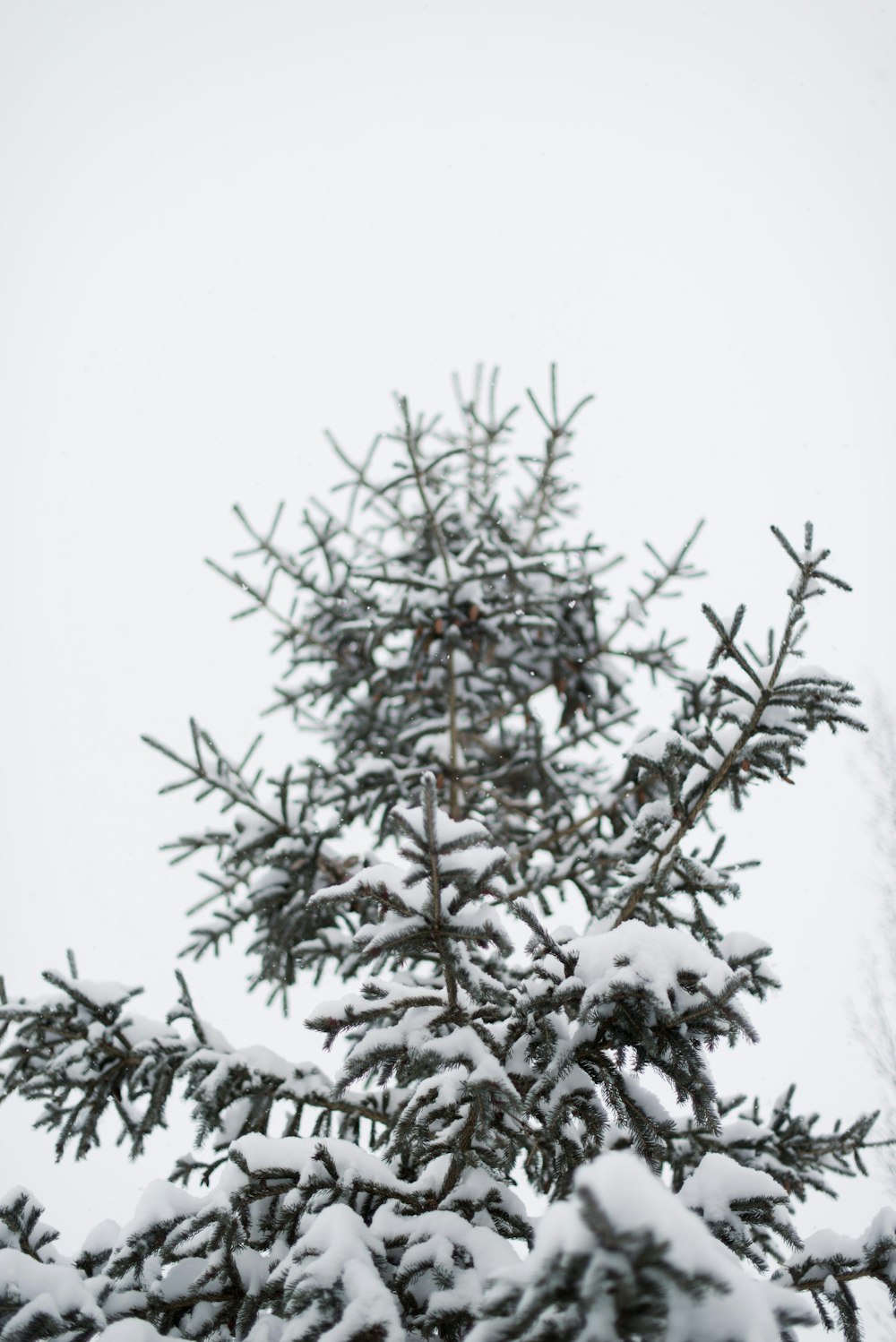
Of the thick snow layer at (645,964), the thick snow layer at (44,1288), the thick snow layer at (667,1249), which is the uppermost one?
the thick snow layer at (645,964)

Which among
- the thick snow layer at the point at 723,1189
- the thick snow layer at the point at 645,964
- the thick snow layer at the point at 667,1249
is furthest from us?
the thick snow layer at the point at 723,1189

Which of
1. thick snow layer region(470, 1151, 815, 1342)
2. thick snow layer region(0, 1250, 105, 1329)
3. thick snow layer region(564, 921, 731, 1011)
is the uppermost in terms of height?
thick snow layer region(564, 921, 731, 1011)

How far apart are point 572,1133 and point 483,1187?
0.98 feet

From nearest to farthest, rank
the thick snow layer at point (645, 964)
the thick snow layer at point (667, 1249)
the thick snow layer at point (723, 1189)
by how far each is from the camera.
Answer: the thick snow layer at point (667, 1249) → the thick snow layer at point (645, 964) → the thick snow layer at point (723, 1189)

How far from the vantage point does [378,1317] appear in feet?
4.48

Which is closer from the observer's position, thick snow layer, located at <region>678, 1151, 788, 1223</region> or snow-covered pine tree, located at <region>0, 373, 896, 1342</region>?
snow-covered pine tree, located at <region>0, 373, 896, 1342</region>

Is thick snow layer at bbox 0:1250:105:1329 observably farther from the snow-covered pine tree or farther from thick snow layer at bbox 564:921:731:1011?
thick snow layer at bbox 564:921:731:1011

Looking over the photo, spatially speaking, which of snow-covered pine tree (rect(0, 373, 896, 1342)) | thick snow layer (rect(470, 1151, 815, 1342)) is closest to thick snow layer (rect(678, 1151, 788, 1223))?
snow-covered pine tree (rect(0, 373, 896, 1342))

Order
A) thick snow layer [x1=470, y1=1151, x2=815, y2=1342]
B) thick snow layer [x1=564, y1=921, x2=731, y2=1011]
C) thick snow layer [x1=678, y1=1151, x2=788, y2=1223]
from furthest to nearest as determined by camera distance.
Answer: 1. thick snow layer [x1=678, y1=1151, x2=788, y2=1223]
2. thick snow layer [x1=564, y1=921, x2=731, y2=1011]
3. thick snow layer [x1=470, y1=1151, x2=815, y2=1342]

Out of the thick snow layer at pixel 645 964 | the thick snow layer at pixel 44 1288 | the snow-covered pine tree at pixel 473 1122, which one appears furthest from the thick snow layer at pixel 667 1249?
the thick snow layer at pixel 44 1288

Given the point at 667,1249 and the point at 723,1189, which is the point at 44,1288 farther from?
the point at 667,1249

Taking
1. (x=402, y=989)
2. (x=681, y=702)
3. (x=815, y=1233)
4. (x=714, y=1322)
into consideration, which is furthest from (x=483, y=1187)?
(x=681, y=702)

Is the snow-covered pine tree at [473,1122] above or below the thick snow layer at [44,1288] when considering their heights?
above

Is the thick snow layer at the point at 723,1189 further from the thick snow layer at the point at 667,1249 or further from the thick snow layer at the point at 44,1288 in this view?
the thick snow layer at the point at 44,1288
